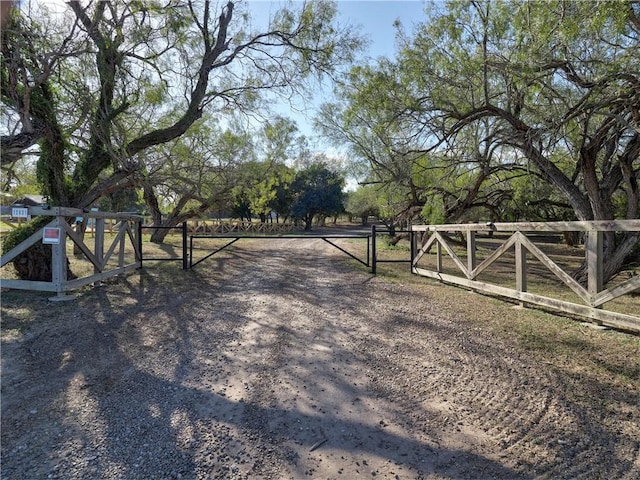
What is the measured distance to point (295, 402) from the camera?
2.89 metres

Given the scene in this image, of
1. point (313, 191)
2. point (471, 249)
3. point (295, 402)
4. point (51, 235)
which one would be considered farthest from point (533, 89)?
point (313, 191)

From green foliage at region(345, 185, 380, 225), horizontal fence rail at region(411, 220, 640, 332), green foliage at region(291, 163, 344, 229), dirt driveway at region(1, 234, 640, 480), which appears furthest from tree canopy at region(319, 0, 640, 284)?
green foliage at region(291, 163, 344, 229)

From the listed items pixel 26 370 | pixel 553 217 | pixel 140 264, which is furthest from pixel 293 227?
pixel 26 370

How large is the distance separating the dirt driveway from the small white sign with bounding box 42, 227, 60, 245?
3.85 feet

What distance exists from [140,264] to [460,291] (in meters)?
7.95

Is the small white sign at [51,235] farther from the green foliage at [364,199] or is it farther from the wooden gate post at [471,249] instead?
the green foliage at [364,199]

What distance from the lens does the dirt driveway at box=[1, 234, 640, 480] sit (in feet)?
7.22

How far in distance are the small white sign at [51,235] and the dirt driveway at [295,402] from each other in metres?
1.17

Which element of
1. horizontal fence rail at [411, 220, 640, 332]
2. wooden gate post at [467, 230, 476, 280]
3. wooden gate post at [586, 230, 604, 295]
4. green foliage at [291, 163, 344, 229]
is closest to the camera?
horizontal fence rail at [411, 220, 640, 332]

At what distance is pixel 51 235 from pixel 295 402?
5.38 meters

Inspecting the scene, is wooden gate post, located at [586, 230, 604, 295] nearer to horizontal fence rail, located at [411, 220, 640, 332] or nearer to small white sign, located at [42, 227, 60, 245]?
horizontal fence rail, located at [411, 220, 640, 332]

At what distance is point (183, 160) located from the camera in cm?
1488

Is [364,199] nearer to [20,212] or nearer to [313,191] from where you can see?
[313,191]

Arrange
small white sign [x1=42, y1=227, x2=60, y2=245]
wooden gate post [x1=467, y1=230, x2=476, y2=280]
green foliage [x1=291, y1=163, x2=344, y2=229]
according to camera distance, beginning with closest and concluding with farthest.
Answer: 1. small white sign [x1=42, y1=227, x2=60, y2=245]
2. wooden gate post [x1=467, y1=230, x2=476, y2=280]
3. green foliage [x1=291, y1=163, x2=344, y2=229]
